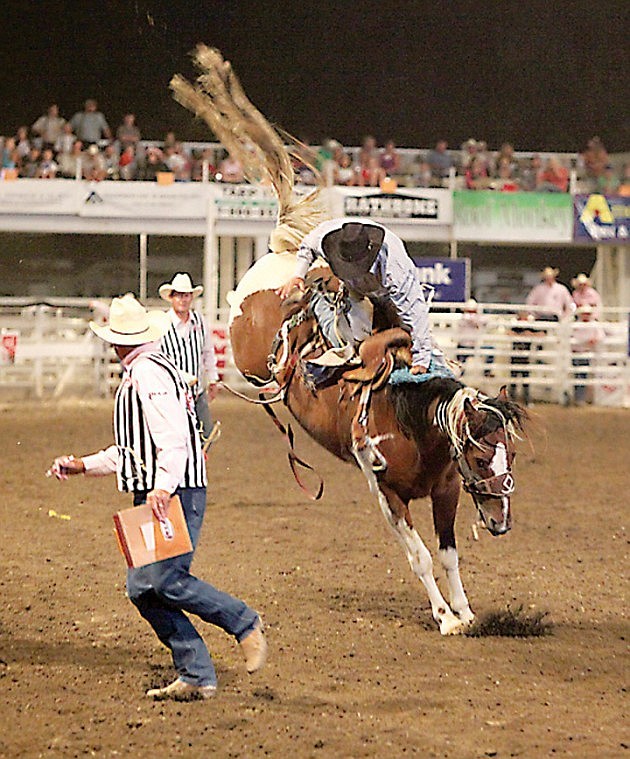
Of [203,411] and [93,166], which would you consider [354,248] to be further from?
[93,166]

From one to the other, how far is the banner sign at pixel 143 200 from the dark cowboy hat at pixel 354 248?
1317 centimetres

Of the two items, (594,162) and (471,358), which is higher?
(594,162)

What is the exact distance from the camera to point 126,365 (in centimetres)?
388

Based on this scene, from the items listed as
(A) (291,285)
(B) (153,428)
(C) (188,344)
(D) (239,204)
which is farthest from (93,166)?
(B) (153,428)

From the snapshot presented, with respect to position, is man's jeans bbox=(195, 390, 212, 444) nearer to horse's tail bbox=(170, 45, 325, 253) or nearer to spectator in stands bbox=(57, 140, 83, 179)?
horse's tail bbox=(170, 45, 325, 253)

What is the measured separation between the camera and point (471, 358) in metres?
16.5

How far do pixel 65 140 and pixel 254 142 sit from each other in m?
12.7

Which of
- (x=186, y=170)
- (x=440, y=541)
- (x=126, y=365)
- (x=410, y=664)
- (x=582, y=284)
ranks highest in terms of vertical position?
(x=186, y=170)

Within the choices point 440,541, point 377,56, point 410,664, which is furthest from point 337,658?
point 377,56

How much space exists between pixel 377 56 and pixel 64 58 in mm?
6533

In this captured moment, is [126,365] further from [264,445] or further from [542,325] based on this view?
[542,325]

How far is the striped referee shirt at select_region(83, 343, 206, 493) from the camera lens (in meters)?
3.77

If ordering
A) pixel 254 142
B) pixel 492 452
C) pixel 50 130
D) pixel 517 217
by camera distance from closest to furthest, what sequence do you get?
pixel 492 452
pixel 254 142
pixel 50 130
pixel 517 217

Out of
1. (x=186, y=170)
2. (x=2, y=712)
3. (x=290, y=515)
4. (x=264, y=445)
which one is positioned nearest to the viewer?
(x=2, y=712)
